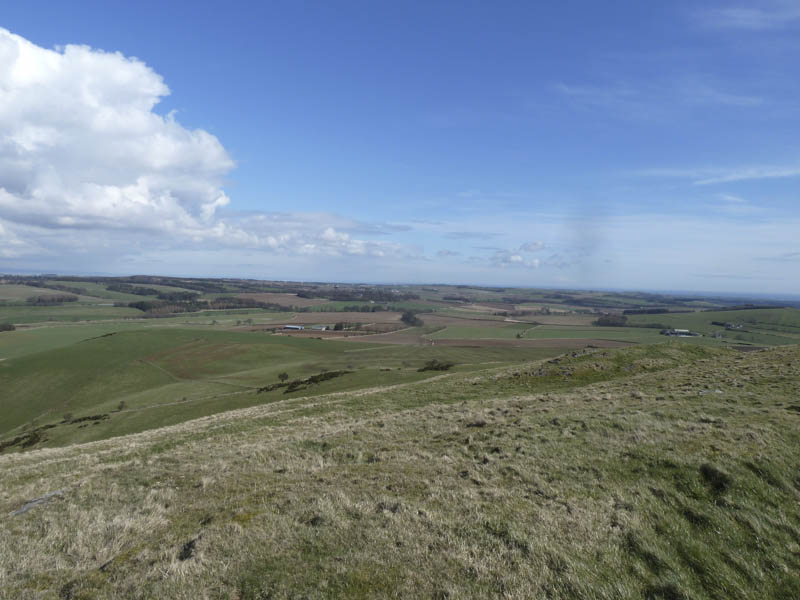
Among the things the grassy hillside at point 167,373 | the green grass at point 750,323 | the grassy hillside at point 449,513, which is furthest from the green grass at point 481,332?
the grassy hillside at point 449,513

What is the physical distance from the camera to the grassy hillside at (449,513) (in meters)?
6.97

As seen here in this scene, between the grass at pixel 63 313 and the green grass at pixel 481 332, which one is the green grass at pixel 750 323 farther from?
the grass at pixel 63 313

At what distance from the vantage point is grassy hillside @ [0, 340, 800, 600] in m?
6.97

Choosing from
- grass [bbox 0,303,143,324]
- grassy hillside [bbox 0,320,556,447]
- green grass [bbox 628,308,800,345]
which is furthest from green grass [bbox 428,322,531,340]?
grass [bbox 0,303,143,324]

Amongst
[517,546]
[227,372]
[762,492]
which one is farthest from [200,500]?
[227,372]

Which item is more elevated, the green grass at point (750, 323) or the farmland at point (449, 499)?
the farmland at point (449, 499)

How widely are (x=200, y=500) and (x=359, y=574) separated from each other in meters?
7.27

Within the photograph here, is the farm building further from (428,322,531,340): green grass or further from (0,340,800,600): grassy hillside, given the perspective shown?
(0,340,800,600): grassy hillside

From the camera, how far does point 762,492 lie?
30.2 ft

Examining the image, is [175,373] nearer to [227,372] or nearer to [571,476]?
[227,372]

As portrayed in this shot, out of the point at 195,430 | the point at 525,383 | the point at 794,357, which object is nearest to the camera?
the point at 195,430

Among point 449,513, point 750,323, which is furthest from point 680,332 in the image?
point 449,513

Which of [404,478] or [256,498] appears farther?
[404,478]

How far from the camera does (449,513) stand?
9477 millimetres
